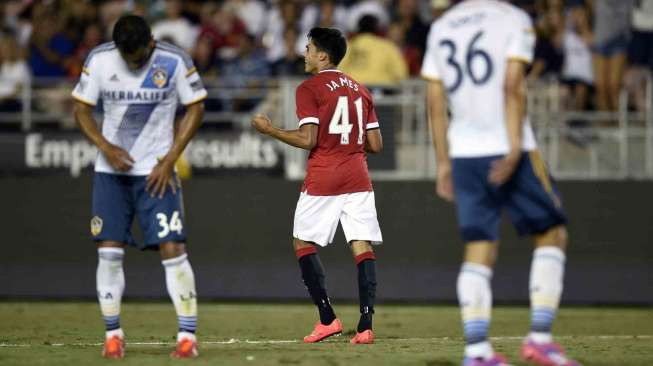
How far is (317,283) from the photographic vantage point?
10094 millimetres

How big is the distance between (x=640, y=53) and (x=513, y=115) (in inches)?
374

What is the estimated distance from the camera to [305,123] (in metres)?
9.65

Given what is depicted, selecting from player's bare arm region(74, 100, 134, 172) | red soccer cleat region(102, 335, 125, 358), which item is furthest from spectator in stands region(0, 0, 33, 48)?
red soccer cleat region(102, 335, 125, 358)

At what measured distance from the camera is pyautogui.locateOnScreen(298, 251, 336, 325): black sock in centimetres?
1008

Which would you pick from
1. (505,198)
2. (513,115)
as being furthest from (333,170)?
(513,115)

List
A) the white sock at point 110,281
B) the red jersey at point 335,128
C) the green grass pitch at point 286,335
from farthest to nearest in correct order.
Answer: the red jersey at point 335,128 → the white sock at point 110,281 → the green grass pitch at point 286,335

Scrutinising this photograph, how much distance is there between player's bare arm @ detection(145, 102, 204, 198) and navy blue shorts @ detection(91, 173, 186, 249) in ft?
0.16

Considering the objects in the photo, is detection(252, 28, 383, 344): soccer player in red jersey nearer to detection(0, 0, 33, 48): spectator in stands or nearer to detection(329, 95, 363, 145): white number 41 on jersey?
detection(329, 95, 363, 145): white number 41 on jersey

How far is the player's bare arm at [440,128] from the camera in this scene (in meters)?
7.27

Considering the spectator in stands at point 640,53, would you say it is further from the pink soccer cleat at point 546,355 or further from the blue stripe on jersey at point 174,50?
the pink soccer cleat at point 546,355

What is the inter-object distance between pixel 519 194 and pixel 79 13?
40.0 ft

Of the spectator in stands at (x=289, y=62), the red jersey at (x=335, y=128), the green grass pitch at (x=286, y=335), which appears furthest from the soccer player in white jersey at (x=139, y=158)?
the spectator in stands at (x=289, y=62)

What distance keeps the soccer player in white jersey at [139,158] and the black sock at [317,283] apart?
172cm

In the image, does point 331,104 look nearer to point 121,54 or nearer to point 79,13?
point 121,54
